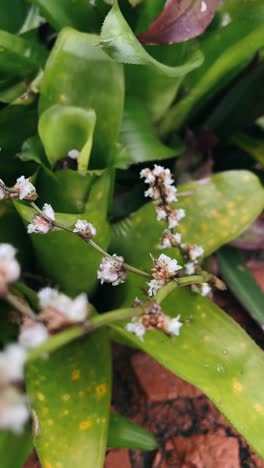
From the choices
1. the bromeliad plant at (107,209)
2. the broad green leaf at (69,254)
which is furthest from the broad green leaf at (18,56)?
the broad green leaf at (69,254)

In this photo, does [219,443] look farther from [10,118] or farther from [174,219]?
[10,118]

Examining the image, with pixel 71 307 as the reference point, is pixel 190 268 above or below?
below

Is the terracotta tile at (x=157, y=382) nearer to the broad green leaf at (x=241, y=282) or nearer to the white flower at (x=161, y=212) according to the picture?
the broad green leaf at (x=241, y=282)

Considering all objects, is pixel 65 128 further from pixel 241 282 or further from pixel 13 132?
pixel 241 282

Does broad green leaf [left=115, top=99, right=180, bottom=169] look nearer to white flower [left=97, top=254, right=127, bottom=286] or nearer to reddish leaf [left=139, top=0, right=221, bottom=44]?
reddish leaf [left=139, top=0, right=221, bottom=44]

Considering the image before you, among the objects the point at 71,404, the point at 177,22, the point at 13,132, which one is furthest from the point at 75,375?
the point at 177,22

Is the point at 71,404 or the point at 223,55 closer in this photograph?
the point at 71,404
